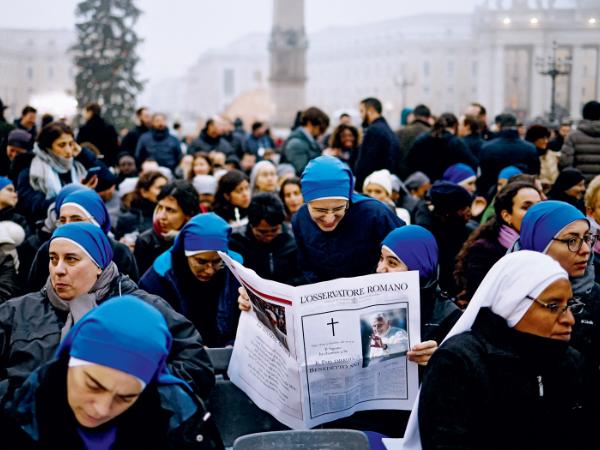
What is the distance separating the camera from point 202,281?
16.8ft

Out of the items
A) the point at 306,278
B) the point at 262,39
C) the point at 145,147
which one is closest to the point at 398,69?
the point at 262,39

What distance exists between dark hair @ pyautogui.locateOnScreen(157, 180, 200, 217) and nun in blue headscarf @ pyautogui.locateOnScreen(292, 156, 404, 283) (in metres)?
1.35

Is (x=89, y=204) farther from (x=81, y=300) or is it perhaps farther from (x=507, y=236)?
(x=507, y=236)

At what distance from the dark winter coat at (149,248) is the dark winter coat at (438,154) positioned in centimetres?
412

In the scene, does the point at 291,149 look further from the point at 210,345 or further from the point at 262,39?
the point at 262,39

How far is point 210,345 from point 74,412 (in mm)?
2301

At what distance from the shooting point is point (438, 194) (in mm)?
6574

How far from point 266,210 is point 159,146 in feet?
22.5

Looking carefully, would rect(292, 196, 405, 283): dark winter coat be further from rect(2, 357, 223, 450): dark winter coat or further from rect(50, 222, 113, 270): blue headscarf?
rect(2, 357, 223, 450): dark winter coat

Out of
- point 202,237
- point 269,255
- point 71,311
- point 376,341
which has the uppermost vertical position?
point 202,237

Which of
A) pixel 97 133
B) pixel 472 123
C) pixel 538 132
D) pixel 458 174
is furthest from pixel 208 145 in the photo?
pixel 458 174

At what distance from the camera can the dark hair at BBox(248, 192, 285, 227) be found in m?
6.19

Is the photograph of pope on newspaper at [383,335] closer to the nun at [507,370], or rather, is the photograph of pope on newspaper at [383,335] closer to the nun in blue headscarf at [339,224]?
the nun at [507,370]

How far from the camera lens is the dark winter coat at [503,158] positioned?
31.9 feet
